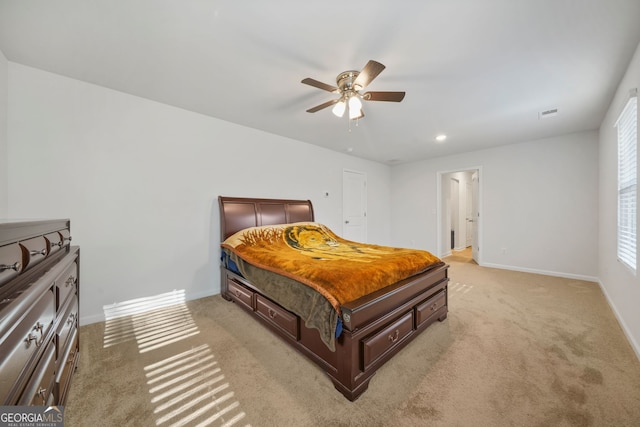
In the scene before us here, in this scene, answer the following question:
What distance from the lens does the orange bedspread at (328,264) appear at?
160 cm

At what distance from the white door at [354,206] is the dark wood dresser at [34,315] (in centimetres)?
421

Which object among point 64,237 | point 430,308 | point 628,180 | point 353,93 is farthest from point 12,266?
point 628,180

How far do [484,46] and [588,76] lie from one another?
4.43 ft

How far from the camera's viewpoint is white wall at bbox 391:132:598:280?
12.3 ft

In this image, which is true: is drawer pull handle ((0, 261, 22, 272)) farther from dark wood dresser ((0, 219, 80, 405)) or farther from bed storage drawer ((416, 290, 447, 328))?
bed storage drawer ((416, 290, 447, 328))

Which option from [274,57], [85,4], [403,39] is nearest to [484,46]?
[403,39]

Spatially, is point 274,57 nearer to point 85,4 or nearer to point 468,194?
point 85,4

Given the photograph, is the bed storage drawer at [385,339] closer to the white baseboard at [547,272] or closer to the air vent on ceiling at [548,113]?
the air vent on ceiling at [548,113]

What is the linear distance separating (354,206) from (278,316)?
12.0ft

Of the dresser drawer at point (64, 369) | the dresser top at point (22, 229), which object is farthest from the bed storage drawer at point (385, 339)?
the dresser top at point (22, 229)

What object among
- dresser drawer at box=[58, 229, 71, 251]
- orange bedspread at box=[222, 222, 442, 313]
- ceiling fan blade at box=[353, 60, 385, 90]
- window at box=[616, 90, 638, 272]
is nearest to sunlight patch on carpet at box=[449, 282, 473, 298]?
orange bedspread at box=[222, 222, 442, 313]

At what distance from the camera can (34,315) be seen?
866 millimetres

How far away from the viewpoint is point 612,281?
107 inches

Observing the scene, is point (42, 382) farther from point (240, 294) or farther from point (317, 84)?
point (317, 84)
